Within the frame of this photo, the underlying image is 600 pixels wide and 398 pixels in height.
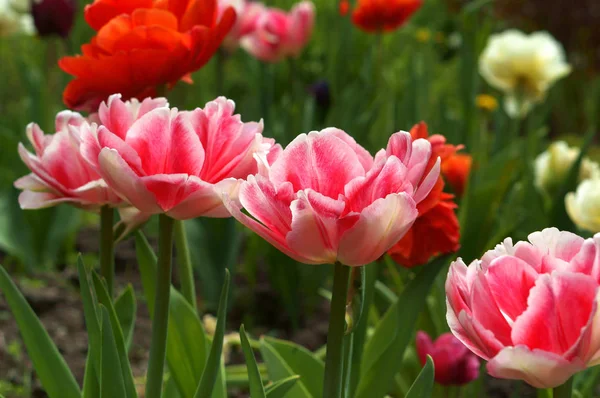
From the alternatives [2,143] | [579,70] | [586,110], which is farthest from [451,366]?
[579,70]

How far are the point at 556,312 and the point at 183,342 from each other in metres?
0.53

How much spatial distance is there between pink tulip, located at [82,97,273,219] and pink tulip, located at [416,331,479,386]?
412 mm

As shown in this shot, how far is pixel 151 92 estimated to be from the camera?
3.20ft

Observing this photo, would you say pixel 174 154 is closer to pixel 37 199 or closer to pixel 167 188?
pixel 167 188

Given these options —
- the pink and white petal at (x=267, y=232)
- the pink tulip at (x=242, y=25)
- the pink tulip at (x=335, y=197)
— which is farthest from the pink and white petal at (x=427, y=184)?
the pink tulip at (x=242, y=25)

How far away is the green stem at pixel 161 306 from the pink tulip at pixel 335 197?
13cm

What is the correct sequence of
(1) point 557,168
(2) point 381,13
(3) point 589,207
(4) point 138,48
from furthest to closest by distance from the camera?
(2) point 381,13, (1) point 557,168, (3) point 589,207, (4) point 138,48

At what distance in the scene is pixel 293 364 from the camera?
1119 millimetres

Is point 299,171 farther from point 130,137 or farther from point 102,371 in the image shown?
point 102,371

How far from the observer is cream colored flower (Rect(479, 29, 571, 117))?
Result: 2.43 meters

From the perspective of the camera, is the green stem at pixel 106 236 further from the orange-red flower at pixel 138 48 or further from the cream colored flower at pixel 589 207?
the cream colored flower at pixel 589 207

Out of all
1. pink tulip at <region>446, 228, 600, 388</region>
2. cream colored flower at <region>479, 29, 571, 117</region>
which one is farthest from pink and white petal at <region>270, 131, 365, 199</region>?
cream colored flower at <region>479, 29, 571, 117</region>

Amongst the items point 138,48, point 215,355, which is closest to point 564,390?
point 215,355

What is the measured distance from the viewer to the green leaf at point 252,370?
0.69m
